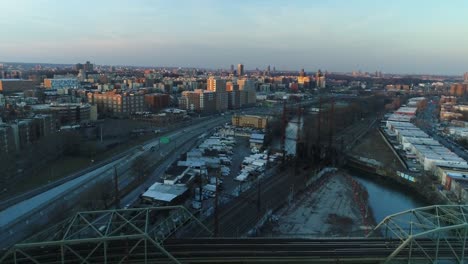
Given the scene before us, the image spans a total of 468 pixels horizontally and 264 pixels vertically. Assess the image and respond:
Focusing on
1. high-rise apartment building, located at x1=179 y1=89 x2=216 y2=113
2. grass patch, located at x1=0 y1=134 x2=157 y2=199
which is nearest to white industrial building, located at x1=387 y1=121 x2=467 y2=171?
grass patch, located at x1=0 y1=134 x2=157 y2=199

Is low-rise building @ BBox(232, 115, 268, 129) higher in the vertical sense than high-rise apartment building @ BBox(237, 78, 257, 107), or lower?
lower

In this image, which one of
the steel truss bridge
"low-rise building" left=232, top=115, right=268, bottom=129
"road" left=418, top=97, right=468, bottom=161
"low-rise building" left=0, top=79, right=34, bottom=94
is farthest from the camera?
"low-rise building" left=0, top=79, right=34, bottom=94

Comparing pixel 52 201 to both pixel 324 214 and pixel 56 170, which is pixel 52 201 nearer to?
pixel 56 170

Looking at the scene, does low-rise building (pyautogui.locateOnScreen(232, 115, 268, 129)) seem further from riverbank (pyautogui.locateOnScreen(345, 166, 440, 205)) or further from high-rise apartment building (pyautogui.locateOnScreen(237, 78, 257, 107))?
high-rise apartment building (pyautogui.locateOnScreen(237, 78, 257, 107))

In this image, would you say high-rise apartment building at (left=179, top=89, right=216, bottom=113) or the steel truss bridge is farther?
high-rise apartment building at (left=179, top=89, right=216, bottom=113)

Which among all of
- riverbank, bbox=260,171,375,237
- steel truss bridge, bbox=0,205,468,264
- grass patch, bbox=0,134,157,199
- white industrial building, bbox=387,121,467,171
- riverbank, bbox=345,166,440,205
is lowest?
riverbank, bbox=345,166,440,205

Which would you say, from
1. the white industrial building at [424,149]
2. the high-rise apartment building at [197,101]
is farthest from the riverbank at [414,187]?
the high-rise apartment building at [197,101]

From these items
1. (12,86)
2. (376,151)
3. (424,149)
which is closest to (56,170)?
(376,151)

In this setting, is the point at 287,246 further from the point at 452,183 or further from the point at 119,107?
the point at 119,107
